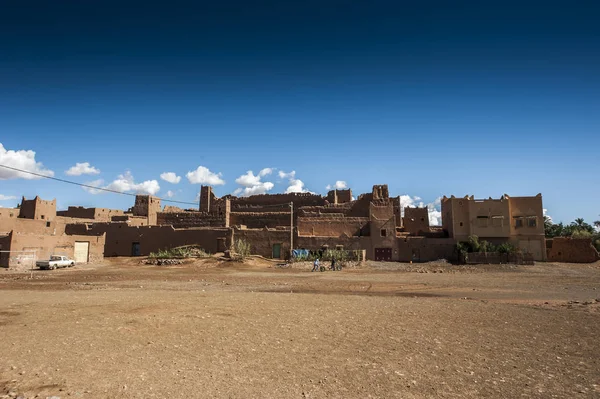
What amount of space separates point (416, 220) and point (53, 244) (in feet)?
125

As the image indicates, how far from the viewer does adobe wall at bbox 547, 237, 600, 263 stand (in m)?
42.4

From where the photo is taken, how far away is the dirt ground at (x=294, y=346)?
666cm

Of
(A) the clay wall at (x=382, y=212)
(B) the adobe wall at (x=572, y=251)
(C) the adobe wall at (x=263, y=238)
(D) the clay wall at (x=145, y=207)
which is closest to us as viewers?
(C) the adobe wall at (x=263, y=238)

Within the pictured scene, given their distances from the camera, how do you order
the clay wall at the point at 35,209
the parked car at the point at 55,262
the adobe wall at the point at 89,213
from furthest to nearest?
the adobe wall at the point at 89,213
the clay wall at the point at 35,209
the parked car at the point at 55,262

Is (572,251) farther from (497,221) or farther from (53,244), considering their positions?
(53,244)

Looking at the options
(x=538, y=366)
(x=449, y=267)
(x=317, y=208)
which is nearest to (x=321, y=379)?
(x=538, y=366)

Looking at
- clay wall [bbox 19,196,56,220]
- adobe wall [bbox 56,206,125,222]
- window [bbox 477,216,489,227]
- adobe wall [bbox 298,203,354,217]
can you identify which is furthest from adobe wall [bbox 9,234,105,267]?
window [bbox 477,216,489,227]

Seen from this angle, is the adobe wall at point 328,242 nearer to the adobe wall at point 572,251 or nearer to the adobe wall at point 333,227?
the adobe wall at point 333,227

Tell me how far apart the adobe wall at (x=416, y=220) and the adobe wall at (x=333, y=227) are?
9.46m

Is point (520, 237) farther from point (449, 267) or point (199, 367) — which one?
point (199, 367)

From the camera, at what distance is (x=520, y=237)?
144 ft

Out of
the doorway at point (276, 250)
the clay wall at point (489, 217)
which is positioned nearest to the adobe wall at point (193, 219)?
the doorway at point (276, 250)

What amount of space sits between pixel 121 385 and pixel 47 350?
293 cm

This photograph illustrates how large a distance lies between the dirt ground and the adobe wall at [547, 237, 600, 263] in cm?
3129
